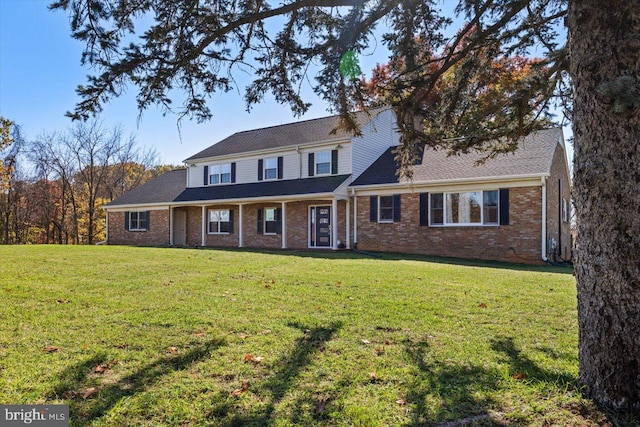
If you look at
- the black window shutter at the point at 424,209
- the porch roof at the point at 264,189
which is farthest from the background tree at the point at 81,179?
the black window shutter at the point at 424,209

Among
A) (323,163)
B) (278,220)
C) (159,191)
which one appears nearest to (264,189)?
(278,220)

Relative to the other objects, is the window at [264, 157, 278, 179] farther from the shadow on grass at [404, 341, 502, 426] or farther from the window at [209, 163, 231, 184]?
the shadow on grass at [404, 341, 502, 426]

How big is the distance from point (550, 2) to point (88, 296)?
806cm

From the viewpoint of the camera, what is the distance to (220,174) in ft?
73.4

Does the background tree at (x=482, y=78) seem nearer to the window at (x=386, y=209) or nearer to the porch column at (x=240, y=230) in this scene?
the window at (x=386, y=209)

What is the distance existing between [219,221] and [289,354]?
18.6m

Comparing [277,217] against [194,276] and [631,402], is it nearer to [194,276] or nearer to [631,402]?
[194,276]

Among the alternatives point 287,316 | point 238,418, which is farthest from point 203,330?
point 238,418

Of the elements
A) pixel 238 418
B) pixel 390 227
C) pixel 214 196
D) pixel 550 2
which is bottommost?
pixel 238 418

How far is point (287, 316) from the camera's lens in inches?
201

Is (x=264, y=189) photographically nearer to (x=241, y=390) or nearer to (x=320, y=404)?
(x=241, y=390)

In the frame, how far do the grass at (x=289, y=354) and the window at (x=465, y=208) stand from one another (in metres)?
7.66

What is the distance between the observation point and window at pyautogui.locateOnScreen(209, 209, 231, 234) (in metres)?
21.4

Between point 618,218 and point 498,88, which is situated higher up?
point 498,88
